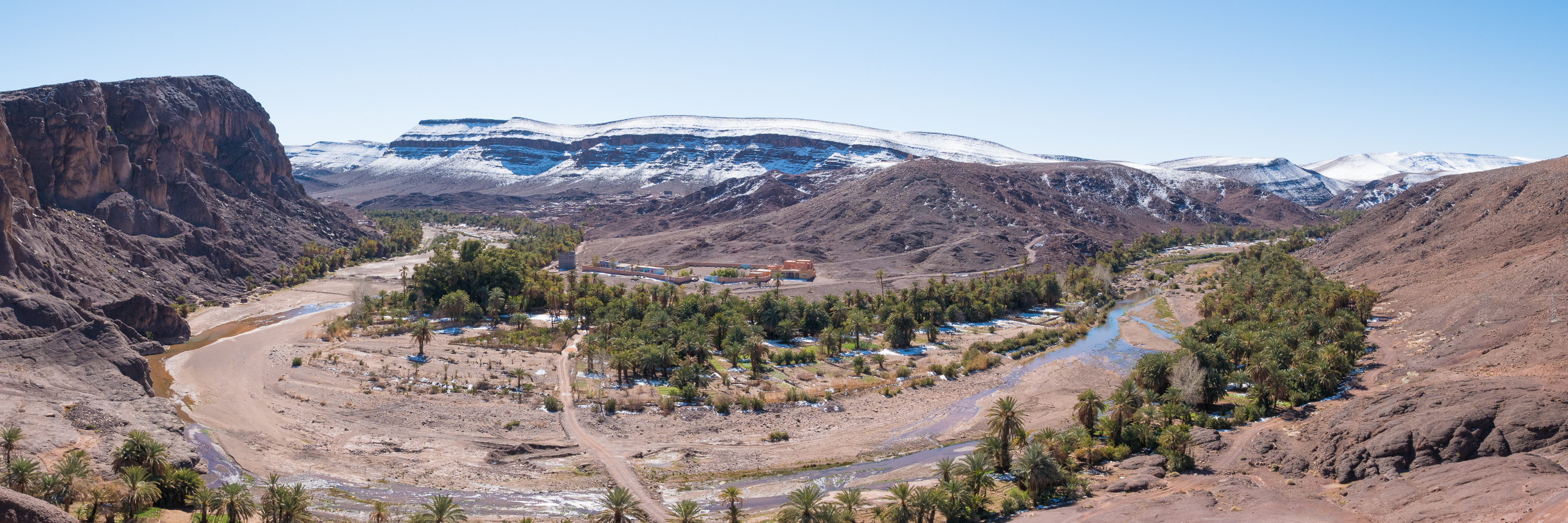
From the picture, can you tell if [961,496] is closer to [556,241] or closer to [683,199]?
[556,241]

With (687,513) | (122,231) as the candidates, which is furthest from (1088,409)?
(122,231)

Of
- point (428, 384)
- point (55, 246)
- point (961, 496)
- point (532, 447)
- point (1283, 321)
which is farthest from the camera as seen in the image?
point (55, 246)

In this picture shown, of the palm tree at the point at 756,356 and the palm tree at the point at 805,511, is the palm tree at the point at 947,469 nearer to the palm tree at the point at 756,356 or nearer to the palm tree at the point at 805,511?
the palm tree at the point at 805,511

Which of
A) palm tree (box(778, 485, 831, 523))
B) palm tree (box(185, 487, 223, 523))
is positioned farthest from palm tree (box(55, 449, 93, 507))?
palm tree (box(778, 485, 831, 523))

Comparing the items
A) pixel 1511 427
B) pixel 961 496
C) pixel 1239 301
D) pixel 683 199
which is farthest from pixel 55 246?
pixel 683 199

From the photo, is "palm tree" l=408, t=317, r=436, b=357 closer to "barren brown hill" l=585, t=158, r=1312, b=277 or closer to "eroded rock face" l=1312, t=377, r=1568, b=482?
"eroded rock face" l=1312, t=377, r=1568, b=482

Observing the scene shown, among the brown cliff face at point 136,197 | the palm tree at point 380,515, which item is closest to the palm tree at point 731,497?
the palm tree at point 380,515
